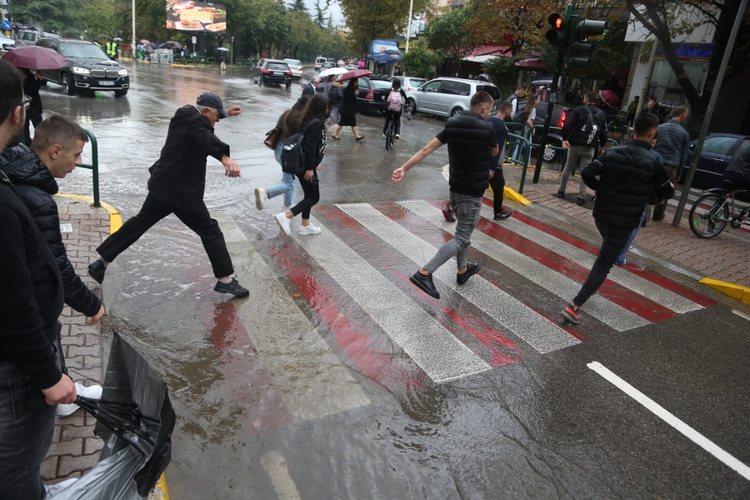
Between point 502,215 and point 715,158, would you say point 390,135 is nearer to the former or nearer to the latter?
point 502,215

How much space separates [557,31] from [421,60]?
2786 centimetres

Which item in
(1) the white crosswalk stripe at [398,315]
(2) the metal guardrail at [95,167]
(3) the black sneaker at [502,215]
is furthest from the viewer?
(3) the black sneaker at [502,215]

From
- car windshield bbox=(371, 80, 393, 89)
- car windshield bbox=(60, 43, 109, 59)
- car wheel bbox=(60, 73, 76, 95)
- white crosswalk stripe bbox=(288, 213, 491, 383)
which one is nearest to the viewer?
white crosswalk stripe bbox=(288, 213, 491, 383)

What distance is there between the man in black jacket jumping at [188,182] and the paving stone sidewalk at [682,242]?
607cm

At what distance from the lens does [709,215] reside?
8.42m

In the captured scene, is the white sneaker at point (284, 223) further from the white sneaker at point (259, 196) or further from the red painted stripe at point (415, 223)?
the red painted stripe at point (415, 223)

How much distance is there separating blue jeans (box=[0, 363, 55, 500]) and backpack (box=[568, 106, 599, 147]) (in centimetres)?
891

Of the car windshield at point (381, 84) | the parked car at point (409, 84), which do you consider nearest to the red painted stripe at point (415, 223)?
the car windshield at point (381, 84)

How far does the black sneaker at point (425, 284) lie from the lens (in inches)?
211

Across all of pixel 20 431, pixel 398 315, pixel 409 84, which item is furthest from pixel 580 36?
pixel 409 84

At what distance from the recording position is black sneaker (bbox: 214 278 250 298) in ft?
16.4

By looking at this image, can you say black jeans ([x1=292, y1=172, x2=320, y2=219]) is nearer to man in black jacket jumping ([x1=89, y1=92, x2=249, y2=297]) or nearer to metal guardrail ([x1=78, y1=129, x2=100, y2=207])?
man in black jacket jumping ([x1=89, y1=92, x2=249, y2=297])

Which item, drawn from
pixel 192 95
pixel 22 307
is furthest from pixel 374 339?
pixel 192 95

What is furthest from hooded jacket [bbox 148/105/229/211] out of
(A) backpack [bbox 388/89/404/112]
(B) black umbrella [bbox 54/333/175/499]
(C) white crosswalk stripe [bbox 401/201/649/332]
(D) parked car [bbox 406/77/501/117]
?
(D) parked car [bbox 406/77/501/117]
